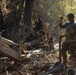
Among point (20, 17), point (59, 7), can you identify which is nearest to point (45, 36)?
point (20, 17)

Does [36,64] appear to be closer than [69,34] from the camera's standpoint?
No

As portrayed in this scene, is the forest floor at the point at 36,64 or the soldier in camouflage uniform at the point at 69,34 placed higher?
the soldier in camouflage uniform at the point at 69,34

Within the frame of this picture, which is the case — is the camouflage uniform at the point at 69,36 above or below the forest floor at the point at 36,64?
above

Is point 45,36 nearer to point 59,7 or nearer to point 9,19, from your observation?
point 9,19

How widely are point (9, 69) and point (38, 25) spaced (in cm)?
556

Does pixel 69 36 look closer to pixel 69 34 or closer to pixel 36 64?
pixel 69 34

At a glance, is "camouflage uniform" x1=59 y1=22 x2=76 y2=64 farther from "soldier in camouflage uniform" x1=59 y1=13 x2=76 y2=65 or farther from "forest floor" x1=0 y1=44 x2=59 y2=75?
"forest floor" x1=0 y1=44 x2=59 y2=75

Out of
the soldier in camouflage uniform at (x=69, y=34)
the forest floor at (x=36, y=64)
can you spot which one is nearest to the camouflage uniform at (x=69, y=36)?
the soldier in camouflage uniform at (x=69, y=34)

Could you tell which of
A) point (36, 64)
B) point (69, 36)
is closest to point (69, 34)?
point (69, 36)

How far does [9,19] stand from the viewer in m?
13.9

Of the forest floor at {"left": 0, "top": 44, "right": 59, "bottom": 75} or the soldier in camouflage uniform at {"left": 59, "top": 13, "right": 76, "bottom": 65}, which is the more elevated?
the soldier in camouflage uniform at {"left": 59, "top": 13, "right": 76, "bottom": 65}

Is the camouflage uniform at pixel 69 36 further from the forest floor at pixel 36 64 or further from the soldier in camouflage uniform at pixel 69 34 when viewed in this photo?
the forest floor at pixel 36 64

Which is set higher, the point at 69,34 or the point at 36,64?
the point at 69,34

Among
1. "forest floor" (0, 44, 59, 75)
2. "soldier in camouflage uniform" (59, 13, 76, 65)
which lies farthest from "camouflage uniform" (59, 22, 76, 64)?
"forest floor" (0, 44, 59, 75)
